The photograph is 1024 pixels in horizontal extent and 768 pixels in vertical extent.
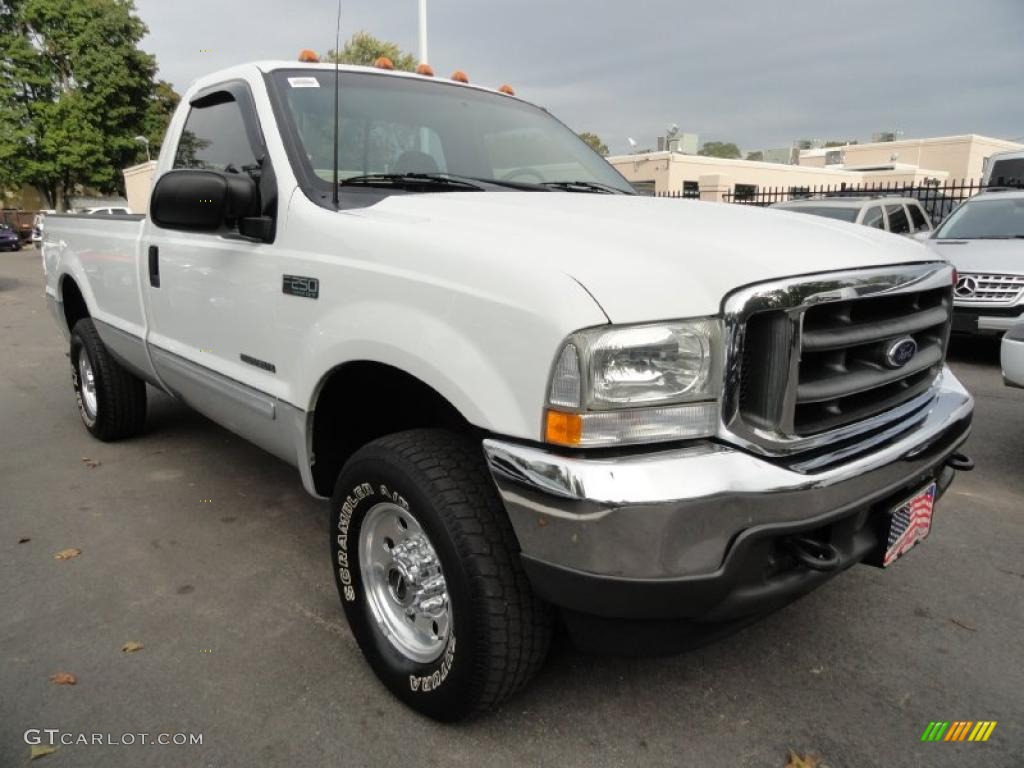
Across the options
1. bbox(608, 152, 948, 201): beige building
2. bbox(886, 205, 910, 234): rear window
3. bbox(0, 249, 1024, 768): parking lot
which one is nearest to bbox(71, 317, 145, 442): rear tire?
bbox(0, 249, 1024, 768): parking lot

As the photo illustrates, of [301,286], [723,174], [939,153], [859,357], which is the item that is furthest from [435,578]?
[939,153]

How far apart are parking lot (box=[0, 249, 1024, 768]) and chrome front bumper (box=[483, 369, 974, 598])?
79cm

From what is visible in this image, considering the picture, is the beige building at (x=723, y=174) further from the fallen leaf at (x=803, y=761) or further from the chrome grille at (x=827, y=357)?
the fallen leaf at (x=803, y=761)

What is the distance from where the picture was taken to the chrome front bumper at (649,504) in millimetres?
1592

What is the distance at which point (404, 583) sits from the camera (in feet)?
7.63

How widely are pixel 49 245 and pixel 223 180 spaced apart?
3.58 meters

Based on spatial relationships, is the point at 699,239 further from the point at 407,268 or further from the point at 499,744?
the point at 499,744

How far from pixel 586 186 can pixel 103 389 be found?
3333 millimetres

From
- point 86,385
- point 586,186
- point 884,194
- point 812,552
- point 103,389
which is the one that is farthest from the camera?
point 884,194

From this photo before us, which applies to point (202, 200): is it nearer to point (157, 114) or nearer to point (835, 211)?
point (835, 211)

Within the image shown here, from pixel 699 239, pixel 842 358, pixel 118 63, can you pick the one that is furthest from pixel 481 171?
pixel 118 63

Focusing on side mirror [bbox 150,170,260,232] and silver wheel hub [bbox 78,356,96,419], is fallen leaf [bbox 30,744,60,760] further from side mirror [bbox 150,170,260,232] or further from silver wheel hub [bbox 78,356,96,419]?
silver wheel hub [bbox 78,356,96,419]

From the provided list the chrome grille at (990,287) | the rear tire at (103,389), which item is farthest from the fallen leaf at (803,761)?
the chrome grille at (990,287)

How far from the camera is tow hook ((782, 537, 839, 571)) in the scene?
1773mm
